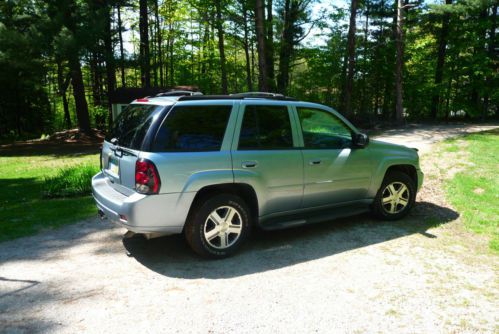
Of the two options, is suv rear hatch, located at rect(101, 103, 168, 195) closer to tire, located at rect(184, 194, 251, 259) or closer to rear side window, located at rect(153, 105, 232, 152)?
rear side window, located at rect(153, 105, 232, 152)

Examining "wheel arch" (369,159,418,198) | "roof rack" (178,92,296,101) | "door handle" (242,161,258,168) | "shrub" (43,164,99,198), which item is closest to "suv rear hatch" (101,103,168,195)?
"roof rack" (178,92,296,101)

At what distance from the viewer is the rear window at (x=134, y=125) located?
4.51 m

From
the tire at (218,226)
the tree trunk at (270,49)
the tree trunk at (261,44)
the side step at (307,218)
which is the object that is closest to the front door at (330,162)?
the side step at (307,218)

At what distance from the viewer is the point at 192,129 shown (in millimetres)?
4555

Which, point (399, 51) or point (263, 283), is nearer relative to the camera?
point (263, 283)

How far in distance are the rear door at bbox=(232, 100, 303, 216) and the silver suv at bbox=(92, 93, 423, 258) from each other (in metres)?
0.01

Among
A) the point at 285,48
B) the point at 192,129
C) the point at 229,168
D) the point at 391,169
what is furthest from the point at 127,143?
the point at 285,48

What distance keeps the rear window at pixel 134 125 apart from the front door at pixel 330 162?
202cm

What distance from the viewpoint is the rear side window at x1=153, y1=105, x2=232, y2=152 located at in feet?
14.4

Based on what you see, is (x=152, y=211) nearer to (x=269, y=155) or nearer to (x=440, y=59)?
(x=269, y=155)

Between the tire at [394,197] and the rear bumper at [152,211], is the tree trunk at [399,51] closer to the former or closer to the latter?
the tire at [394,197]

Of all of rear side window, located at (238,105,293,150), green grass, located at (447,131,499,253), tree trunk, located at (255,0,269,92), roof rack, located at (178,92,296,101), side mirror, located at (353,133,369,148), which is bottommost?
green grass, located at (447,131,499,253)

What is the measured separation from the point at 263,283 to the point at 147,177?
1.66m

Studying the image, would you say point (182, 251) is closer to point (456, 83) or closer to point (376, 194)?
point (376, 194)
